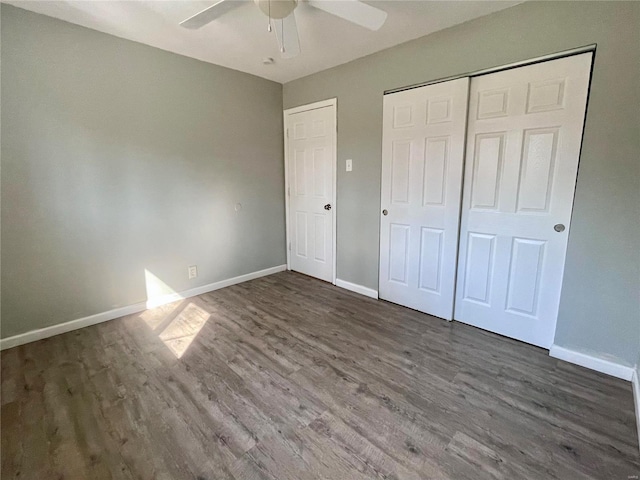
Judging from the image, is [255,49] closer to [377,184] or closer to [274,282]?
[377,184]

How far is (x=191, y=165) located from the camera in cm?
310

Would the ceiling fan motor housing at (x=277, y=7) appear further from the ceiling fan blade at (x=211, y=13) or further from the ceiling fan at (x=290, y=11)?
the ceiling fan blade at (x=211, y=13)

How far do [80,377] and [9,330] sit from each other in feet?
2.89

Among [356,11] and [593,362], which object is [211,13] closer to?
[356,11]

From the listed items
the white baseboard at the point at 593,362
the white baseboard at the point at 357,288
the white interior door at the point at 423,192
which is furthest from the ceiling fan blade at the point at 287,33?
the white baseboard at the point at 593,362

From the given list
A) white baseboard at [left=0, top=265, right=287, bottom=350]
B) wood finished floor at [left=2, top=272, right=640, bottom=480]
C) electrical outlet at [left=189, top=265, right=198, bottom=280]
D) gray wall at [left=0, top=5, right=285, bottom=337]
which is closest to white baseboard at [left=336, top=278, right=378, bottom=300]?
wood finished floor at [left=2, top=272, right=640, bottom=480]

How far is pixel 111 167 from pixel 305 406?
2.47 m

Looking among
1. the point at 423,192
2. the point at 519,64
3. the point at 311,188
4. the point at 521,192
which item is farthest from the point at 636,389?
the point at 311,188

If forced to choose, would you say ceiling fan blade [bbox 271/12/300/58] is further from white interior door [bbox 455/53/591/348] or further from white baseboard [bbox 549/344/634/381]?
white baseboard [bbox 549/344/634/381]

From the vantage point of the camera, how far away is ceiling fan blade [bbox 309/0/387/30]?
1.66 meters

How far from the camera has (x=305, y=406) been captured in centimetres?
171

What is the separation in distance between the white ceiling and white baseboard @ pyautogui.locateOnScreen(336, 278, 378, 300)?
2.33 metres

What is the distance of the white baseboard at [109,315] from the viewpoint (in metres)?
2.33

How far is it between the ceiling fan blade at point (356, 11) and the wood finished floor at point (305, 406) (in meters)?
2.17
